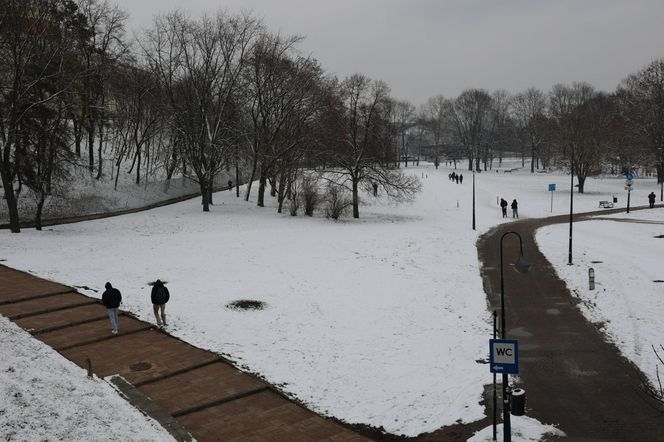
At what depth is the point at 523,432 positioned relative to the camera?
38.9 ft

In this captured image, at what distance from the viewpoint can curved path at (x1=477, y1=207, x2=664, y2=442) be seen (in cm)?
1225

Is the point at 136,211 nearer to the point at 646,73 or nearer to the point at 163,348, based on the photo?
the point at 163,348

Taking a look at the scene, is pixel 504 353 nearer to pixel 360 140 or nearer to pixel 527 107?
pixel 360 140

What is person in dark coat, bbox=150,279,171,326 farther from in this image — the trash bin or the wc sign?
the trash bin

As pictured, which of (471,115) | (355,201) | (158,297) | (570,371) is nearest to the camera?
(570,371)

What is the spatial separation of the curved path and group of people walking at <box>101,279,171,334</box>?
1112cm

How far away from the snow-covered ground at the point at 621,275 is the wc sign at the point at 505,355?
6230 mm

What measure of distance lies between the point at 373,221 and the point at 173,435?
32.2 metres

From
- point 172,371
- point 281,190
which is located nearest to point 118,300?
point 172,371

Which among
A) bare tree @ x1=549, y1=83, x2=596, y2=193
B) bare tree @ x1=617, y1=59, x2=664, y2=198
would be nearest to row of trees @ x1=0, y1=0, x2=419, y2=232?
bare tree @ x1=549, y1=83, x2=596, y2=193

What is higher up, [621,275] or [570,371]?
[621,275]

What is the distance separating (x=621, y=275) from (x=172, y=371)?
20.8 m

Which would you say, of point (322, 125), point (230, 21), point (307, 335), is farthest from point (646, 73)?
point (307, 335)

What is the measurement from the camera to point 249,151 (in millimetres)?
52875
